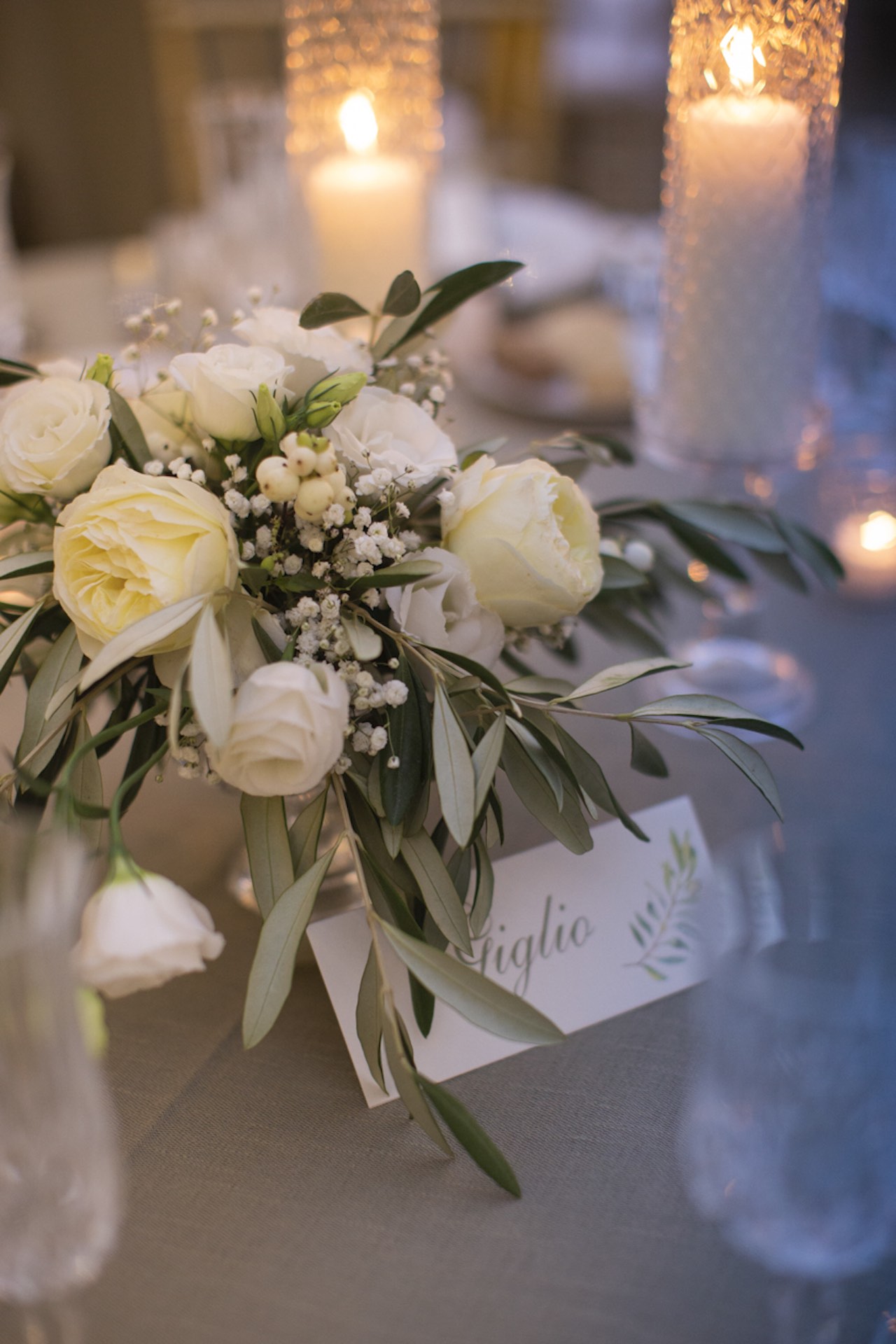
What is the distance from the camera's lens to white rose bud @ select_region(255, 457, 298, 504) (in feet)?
1.75

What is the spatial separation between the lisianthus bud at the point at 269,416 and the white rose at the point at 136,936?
0.80 ft

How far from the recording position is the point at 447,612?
0.60 metres

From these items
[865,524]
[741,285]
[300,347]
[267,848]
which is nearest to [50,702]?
[267,848]

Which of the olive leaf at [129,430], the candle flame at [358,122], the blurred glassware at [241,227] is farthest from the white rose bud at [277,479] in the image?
the blurred glassware at [241,227]

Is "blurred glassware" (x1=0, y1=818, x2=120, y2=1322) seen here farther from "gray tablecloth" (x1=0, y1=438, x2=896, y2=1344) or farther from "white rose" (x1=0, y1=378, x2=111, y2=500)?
"white rose" (x1=0, y1=378, x2=111, y2=500)

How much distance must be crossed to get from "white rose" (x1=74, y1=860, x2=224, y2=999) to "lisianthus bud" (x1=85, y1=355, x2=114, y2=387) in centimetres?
32

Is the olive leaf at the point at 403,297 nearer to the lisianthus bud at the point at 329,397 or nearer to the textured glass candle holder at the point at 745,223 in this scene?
the lisianthus bud at the point at 329,397

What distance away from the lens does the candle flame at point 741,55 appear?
83 centimetres

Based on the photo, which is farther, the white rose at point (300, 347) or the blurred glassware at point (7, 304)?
the blurred glassware at point (7, 304)

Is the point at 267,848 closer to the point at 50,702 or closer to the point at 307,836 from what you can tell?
the point at 307,836

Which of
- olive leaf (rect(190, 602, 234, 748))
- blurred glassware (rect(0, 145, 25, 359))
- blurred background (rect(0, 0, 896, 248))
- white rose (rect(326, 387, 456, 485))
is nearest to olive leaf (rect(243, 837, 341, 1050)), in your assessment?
olive leaf (rect(190, 602, 234, 748))

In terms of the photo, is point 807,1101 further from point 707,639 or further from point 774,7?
point 774,7

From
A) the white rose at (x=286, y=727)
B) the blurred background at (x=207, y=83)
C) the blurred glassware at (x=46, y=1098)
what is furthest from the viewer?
the blurred background at (x=207, y=83)

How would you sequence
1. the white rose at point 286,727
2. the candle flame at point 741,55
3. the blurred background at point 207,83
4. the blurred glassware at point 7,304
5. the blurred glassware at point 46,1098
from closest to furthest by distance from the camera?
the blurred glassware at point 46,1098 < the white rose at point 286,727 < the candle flame at point 741,55 < the blurred glassware at point 7,304 < the blurred background at point 207,83
